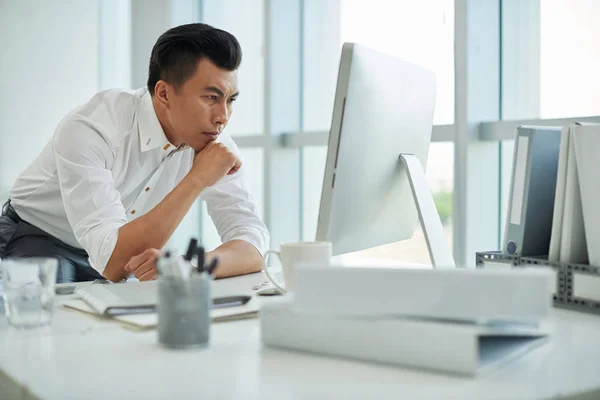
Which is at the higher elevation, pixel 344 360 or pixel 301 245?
pixel 301 245

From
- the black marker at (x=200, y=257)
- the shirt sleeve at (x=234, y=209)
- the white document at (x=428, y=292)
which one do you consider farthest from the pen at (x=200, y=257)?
the shirt sleeve at (x=234, y=209)

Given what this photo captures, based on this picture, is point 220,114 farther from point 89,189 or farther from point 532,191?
point 532,191

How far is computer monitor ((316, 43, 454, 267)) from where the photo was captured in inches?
44.4

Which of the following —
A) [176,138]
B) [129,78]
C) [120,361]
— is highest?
[129,78]

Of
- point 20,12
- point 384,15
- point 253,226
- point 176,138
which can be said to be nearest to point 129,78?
point 20,12

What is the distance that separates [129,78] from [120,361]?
3950 millimetres

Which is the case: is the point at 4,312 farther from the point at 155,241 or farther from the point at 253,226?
the point at 253,226

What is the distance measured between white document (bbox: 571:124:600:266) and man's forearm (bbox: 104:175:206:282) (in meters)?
1.04

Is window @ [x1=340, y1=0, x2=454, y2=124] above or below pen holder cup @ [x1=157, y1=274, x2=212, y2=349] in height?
above

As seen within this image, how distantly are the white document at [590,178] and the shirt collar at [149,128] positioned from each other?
4.22ft

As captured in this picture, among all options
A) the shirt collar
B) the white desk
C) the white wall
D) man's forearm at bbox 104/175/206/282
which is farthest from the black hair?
the white wall

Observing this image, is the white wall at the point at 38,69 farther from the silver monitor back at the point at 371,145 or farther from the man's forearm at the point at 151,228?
the silver monitor back at the point at 371,145

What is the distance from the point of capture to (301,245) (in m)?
1.23

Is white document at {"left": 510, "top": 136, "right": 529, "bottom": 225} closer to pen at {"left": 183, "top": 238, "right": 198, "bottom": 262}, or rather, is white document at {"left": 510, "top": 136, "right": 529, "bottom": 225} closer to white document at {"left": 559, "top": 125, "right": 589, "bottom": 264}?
white document at {"left": 559, "top": 125, "right": 589, "bottom": 264}
